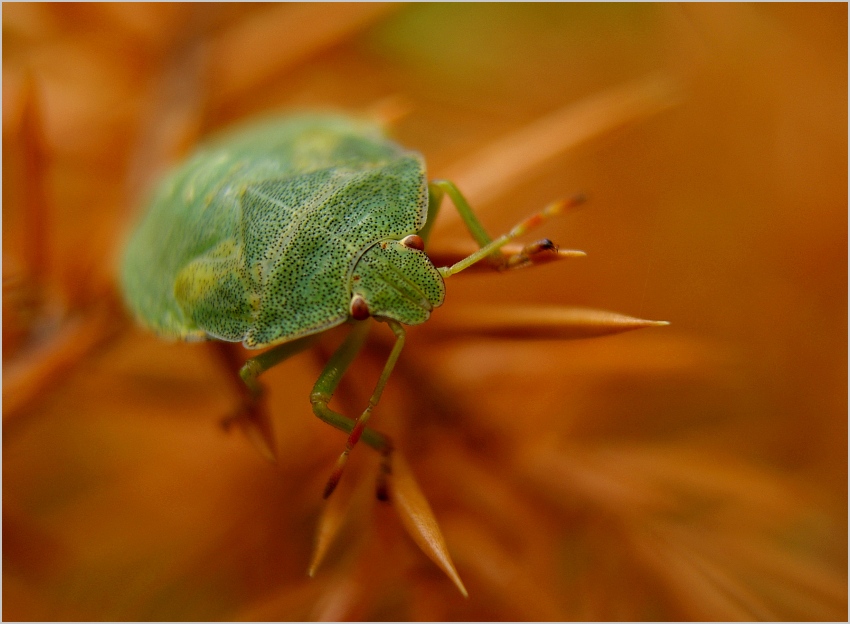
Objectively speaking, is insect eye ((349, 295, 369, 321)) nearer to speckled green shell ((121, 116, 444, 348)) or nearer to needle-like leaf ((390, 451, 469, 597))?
speckled green shell ((121, 116, 444, 348))

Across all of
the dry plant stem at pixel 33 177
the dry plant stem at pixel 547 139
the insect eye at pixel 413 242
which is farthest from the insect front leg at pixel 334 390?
the dry plant stem at pixel 33 177

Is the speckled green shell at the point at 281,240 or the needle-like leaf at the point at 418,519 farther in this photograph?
the speckled green shell at the point at 281,240

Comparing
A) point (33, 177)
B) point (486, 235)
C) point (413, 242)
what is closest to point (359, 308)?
point (413, 242)

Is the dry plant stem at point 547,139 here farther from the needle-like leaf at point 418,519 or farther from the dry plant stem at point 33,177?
the dry plant stem at point 33,177

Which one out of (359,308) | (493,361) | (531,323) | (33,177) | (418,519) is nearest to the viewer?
(418,519)

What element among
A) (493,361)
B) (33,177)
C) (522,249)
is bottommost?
(493,361)

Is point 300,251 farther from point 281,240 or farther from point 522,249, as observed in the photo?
point 522,249

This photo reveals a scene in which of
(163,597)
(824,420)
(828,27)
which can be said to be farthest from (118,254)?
(828,27)
